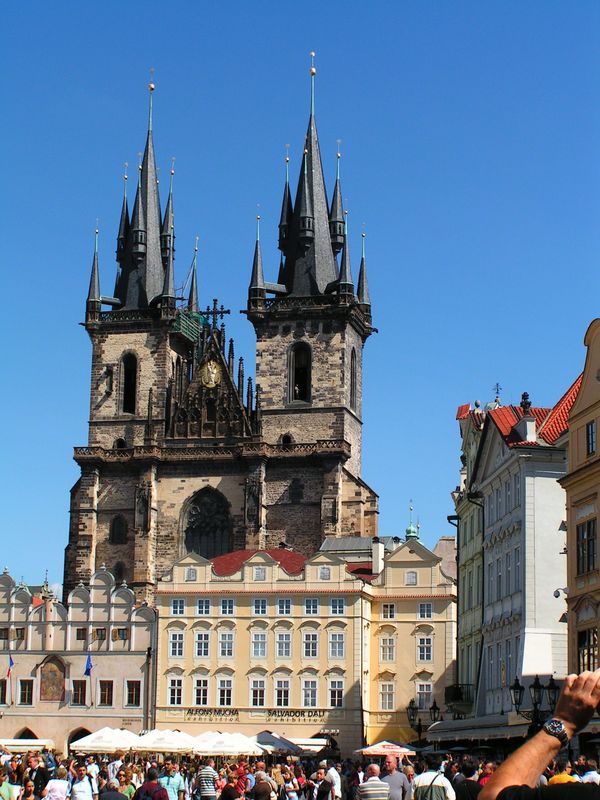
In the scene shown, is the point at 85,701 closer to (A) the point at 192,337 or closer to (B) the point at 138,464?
(B) the point at 138,464

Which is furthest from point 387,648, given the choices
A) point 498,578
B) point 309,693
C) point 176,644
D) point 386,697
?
point 498,578

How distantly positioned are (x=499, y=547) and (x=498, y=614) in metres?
1.87

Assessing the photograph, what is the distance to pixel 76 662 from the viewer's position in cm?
7106

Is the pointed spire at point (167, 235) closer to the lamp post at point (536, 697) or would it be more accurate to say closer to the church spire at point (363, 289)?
the church spire at point (363, 289)

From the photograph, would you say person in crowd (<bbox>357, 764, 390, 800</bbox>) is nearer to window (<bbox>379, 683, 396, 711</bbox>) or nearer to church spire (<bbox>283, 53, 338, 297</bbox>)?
window (<bbox>379, 683, 396, 711</bbox>)

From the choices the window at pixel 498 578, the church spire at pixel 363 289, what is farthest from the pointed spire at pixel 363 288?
the window at pixel 498 578

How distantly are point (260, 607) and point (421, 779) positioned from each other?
54759 mm

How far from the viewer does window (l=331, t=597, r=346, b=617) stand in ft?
224

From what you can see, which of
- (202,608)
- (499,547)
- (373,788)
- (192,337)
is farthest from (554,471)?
(192,337)

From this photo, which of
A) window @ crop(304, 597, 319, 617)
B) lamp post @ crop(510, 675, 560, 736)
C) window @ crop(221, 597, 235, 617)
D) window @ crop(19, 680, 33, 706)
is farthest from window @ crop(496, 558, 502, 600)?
window @ crop(19, 680, 33, 706)

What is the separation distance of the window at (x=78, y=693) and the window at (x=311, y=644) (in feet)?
34.3

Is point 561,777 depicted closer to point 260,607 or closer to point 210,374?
point 260,607

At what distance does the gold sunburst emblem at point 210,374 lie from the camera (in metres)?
83.9

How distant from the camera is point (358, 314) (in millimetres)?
84812
